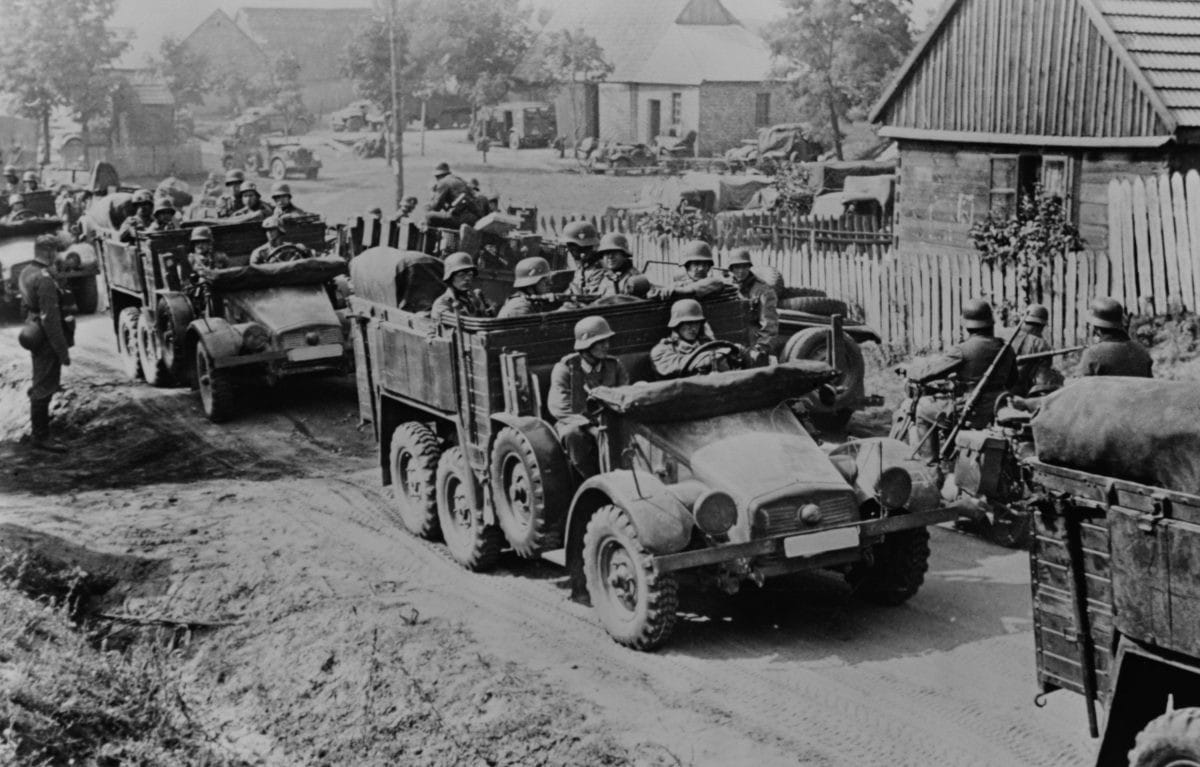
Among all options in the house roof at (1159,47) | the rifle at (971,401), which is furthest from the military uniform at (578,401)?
the house roof at (1159,47)

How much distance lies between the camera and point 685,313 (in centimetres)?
1024

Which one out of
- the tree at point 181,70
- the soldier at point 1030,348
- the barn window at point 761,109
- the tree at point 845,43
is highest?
the tree at point 181,70

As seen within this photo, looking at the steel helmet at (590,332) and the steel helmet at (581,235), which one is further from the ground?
the steel helmet at (581,235)

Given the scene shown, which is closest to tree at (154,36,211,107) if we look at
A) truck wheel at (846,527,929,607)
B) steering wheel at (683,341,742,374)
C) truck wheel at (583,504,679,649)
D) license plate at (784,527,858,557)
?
steering wheel at (683,341,742,374)

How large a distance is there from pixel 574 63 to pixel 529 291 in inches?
1686

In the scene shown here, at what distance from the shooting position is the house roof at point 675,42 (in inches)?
1992

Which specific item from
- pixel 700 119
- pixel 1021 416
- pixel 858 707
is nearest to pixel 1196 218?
pixel 1021 416

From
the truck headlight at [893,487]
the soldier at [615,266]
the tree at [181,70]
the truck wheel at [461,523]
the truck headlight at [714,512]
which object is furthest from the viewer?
the tree at [181,70]

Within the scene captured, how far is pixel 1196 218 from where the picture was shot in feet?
52.9

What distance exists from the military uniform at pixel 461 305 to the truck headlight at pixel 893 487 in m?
3.39

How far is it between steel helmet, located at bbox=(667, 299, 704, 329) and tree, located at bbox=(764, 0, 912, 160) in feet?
97.7

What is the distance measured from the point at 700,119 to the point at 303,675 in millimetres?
42601

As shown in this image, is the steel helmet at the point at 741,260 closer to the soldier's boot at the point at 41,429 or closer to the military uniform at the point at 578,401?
the military uniform at the point at 578,401

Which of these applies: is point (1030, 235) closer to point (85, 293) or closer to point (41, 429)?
point (41, 429)
